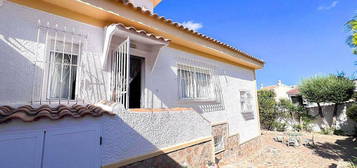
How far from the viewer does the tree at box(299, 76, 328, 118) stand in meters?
17.3

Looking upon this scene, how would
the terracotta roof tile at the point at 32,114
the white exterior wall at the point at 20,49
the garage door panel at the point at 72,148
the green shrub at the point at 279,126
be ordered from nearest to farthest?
the terracotta roof tile at the point at 32,114 < the garage door panel at the point at 72,148 < the white exterior wall at the point at 20,49 < the green shrub at the point at 279,126

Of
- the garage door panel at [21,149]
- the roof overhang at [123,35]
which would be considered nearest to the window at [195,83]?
the roof overhang at [123,35]

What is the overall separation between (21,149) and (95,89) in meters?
2.49

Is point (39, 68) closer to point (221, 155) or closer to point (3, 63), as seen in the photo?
point (3, 63)

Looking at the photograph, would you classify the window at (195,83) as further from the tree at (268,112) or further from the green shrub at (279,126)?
the green shrub at (279,126)

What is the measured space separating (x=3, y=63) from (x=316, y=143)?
1973 cm

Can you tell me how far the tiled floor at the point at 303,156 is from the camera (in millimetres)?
8328

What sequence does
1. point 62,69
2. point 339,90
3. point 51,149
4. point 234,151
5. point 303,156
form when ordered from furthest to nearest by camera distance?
point 339,90
point 303,156
point 234,151
point 62,69
point 51,149

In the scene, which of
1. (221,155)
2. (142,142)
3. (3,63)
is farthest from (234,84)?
(3,63)

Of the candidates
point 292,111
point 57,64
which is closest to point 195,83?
point 57,64

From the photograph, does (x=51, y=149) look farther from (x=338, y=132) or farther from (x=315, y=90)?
(x=338, y=132)

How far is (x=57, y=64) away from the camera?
164 inches

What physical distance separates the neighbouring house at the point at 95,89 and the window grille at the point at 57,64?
0.02m

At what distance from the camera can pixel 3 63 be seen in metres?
3.34
